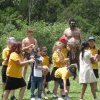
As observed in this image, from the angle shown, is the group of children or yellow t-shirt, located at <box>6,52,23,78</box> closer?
yellow t-shirt, located at <box>6,52,23,78</box>

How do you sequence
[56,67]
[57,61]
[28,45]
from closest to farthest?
[57,61] → [56,67] → [28,45]

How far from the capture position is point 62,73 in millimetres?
11438

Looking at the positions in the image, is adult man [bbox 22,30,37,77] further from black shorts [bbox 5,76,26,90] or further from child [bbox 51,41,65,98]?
black shorts [bbox 5,76,26,90]

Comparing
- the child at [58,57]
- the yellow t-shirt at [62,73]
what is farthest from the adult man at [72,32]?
the yellow t-shirt at [62,73]

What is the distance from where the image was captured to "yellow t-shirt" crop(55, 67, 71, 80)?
37.1 feet

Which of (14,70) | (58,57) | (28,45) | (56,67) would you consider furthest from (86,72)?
(28,45)

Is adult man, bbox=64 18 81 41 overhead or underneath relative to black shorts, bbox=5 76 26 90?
overhead

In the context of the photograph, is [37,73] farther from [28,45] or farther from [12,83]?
[28,45]

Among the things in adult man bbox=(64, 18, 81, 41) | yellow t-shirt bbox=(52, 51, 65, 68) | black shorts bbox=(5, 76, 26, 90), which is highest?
adult man bbox=(64, 18, 81, 41)

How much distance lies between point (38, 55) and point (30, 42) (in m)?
1.54

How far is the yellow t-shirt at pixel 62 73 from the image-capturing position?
11312 millimetres

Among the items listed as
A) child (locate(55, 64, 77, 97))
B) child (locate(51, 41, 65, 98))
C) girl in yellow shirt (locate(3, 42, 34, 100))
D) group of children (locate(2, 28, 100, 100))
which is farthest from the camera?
child (locate(51, 41, 65, 98))

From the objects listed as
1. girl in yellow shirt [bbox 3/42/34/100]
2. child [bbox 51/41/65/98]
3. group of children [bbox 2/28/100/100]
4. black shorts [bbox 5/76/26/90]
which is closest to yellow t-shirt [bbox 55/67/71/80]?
group of children [bbox 2/28/100/100]

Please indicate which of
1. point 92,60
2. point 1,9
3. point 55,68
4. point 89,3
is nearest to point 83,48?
point 92,60
